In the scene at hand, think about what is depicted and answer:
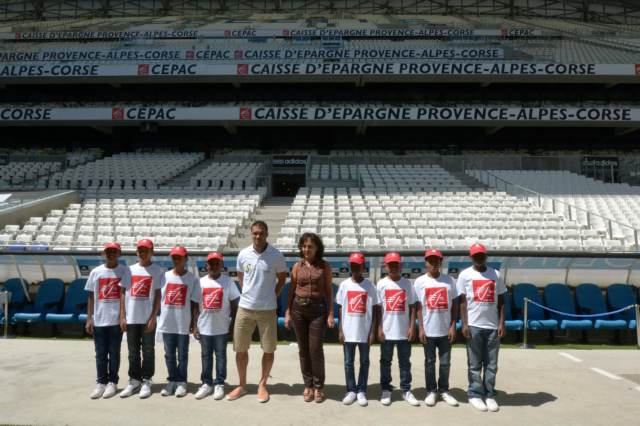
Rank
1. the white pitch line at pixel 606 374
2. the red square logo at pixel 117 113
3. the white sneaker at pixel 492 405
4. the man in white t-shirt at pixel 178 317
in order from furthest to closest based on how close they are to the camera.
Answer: the red square logo at pixel 117 113, the white pitch line at pixel 606 374, the man in white t-shirt at pixel 178 317, the white sneaker at pixel 492 405

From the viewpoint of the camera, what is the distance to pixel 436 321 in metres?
4.02

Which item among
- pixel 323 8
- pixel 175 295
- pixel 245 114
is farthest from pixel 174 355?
pixel 323 8

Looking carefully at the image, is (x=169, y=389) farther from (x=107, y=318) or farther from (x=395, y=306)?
(x=395, y=306)

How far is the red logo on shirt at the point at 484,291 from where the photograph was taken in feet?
13.2

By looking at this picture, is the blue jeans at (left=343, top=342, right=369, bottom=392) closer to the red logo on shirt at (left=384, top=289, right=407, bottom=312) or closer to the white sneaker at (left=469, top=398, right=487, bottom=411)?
the red logo on shirt at (left=384, top=289, right=407, bottom=312)

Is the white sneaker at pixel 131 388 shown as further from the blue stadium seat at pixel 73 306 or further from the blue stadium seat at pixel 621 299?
the blue stadium seat at pixel 621 299

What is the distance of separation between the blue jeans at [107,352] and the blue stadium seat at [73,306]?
10.4 feet

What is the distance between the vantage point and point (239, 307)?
418cm

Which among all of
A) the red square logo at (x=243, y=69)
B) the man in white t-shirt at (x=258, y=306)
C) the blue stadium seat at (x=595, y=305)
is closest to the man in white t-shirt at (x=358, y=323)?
the man in white t-shirt at (x=258, y=306)

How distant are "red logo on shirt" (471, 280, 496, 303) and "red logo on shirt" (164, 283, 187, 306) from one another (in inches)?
106

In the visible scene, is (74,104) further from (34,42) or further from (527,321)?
(527,321)

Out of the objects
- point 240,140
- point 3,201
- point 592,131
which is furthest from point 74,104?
point 592,131

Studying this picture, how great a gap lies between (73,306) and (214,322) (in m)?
4.12

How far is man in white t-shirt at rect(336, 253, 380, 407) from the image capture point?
400 cm
